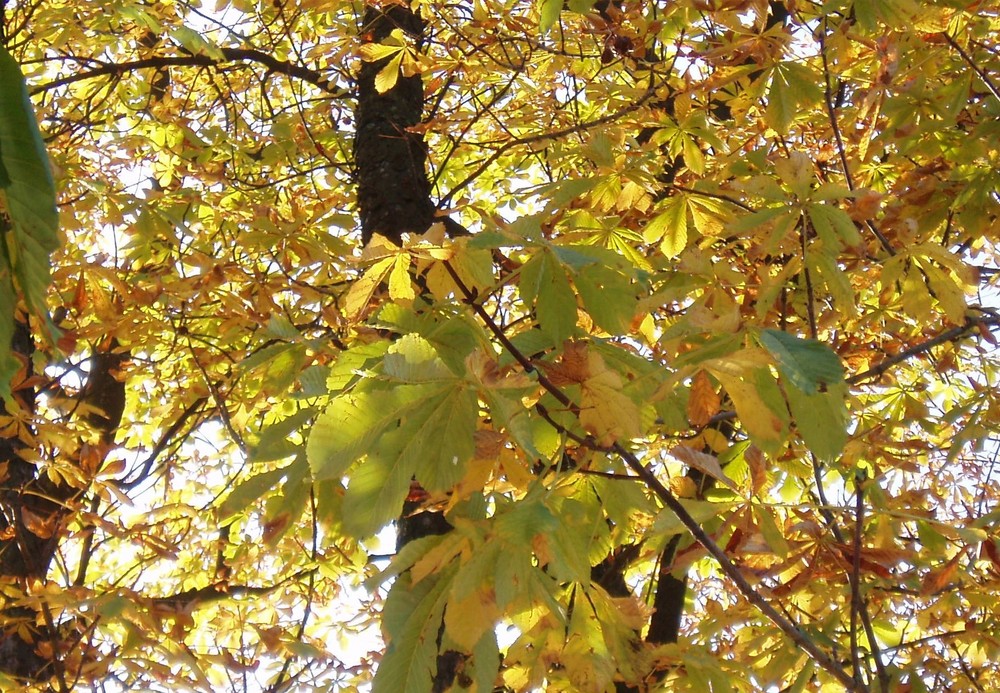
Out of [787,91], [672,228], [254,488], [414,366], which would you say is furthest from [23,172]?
[787,91]

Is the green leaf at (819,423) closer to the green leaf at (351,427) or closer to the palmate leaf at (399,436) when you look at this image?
the palmate leaf at (399,436)

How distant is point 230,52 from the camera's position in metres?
3.74

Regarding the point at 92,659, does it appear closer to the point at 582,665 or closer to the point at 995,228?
the point at 582,665

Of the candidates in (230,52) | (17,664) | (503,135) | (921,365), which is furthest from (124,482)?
(921,365)

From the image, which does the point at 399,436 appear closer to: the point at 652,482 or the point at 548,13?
the point at 652,482

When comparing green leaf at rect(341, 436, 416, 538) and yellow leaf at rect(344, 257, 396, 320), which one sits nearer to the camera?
green leaf at rect(341, 436, 416, 538)

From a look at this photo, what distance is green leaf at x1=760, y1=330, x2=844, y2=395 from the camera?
985 mm

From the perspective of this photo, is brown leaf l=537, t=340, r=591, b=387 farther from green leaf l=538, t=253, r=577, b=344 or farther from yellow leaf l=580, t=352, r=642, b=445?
green leaf l=538, t=253, r=577, b=344

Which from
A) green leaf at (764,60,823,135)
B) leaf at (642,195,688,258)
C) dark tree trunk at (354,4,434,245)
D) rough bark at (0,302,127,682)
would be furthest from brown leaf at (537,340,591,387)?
dark tree trunk at (354,4,434,245)

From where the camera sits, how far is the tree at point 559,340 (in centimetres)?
118

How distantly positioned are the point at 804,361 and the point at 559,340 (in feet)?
1.36

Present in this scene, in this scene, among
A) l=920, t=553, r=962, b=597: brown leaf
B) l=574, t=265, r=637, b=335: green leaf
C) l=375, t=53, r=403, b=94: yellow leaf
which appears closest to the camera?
l=574, t=265, r=637, b=335: green leaf

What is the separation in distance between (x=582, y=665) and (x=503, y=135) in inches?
118

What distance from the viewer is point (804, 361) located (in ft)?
3.36
